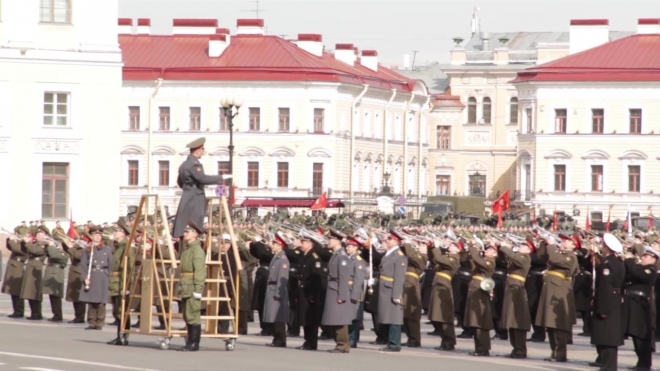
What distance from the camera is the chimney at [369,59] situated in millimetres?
88938

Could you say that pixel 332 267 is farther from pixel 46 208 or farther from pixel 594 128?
pixel 594 128

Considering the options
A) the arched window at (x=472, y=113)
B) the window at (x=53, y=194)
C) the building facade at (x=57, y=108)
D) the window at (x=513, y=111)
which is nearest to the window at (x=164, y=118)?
the arched window at (x=472, y=113)

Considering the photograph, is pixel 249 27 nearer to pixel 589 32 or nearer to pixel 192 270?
pixel 589 32

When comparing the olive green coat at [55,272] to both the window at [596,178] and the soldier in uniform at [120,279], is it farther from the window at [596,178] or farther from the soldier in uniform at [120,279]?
the window at [596,178]

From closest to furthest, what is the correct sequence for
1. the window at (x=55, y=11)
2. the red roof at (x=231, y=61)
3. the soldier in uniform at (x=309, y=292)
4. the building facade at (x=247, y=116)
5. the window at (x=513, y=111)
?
1. the soldier in uniform at (x=309, y=292)
2. the window at (x=55, y=11)
3. the red roof at (x=231, y=61)
4. the building facade at (x=247, y=116)
5. the window at (x=513, y=111)

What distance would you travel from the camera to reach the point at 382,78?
8631 centimetres

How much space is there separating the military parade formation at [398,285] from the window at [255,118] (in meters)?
54.7

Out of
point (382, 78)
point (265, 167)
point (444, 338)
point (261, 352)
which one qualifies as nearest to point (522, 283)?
point (444, 338)

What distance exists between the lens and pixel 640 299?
2011cm

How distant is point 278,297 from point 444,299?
7.49 feet

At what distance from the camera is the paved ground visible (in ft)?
62.0

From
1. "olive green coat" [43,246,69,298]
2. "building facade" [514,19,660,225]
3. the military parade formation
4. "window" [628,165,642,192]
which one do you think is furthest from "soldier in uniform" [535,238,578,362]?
"window" [628,165,642,192]

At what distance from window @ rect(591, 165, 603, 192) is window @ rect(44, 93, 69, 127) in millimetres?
36388

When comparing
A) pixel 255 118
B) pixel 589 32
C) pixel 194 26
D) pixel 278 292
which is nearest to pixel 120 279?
pixel 278 292
